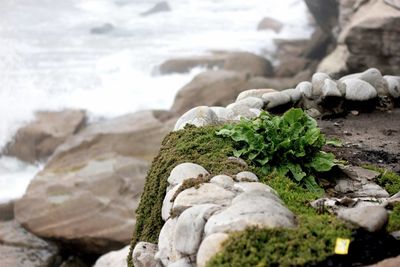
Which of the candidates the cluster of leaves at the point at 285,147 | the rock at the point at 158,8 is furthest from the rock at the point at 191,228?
the rock at the point at 158,8

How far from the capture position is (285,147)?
5.03 metres

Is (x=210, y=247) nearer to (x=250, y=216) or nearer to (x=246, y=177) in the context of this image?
(x=250, y=216)

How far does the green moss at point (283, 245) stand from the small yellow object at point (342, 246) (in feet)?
0.10

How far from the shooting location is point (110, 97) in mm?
17000

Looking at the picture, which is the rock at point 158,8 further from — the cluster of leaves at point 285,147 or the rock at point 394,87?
the cluster of leaves at point 285,147

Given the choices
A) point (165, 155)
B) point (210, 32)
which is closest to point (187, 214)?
point (165, 155)

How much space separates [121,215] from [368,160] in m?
5.37

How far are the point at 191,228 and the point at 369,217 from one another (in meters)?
1.21

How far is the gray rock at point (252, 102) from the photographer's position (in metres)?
6.76

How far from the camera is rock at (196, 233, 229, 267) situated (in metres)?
3.60

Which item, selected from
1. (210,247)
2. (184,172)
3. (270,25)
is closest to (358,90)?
(184,172)

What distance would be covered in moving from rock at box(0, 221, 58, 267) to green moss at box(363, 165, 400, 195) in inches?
248

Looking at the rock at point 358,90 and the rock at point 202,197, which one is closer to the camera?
the rock at point 202,197

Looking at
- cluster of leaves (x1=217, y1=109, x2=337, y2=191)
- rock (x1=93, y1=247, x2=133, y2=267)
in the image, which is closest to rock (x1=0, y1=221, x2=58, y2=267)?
rock (x1=93, y1=247, x2=133, y2=267)
